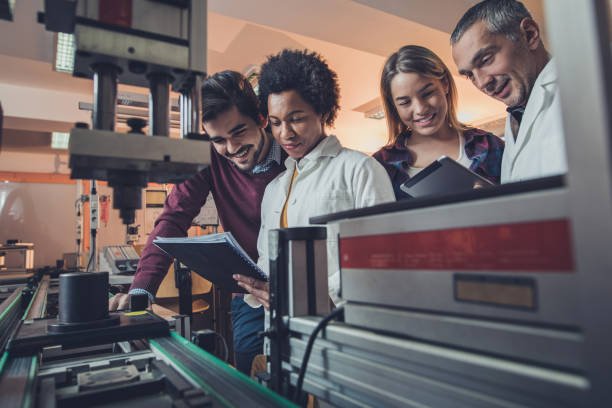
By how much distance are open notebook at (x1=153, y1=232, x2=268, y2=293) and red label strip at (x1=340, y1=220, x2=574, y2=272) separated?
0.47 metres

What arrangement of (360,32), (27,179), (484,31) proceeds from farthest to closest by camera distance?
1. (27,179)
2. (360,32)
3. (484,31)

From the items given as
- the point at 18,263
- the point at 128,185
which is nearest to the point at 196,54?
the point at 128,185

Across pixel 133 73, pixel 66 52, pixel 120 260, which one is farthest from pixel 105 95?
pixel 120 260

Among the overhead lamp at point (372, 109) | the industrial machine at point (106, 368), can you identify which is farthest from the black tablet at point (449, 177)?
the overhead lamp at point (372, 109)

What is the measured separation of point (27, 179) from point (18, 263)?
5.50 metres

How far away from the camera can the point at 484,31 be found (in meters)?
1.40

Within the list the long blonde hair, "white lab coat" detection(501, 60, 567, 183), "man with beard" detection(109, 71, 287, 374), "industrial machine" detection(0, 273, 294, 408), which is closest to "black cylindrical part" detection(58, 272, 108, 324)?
"industrial machine" detection(0, 273, 294, 408)

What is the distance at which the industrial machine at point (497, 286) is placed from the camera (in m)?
0.33

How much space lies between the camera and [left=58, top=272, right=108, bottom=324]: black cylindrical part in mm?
912

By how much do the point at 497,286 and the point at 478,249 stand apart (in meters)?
0.04

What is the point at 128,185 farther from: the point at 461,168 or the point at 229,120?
the point at 229,120

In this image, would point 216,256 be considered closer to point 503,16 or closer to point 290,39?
point 503,16

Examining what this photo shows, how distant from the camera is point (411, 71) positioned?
1.66m

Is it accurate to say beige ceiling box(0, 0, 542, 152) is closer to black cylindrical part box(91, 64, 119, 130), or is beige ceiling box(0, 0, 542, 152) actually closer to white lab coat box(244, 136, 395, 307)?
white lab coat box(244, 136, 395, 307)
